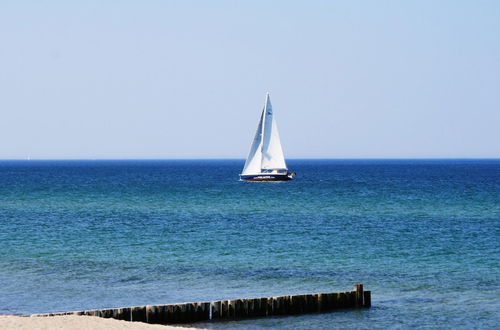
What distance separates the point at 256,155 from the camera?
→ 5285 inches

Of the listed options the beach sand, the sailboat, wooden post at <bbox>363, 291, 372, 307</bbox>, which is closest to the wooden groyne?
wooden post at <bbox>363, 291, 372, 307</bbox>

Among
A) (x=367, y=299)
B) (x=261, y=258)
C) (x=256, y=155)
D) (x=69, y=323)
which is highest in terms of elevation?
(x=256, y=155)

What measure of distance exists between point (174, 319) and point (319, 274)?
13.9 metres

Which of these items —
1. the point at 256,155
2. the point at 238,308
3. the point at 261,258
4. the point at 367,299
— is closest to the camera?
the point at 238,308

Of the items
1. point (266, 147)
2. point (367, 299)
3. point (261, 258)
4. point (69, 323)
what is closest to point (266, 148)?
point (266, 147)

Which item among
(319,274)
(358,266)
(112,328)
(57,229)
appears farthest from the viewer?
(57,229)

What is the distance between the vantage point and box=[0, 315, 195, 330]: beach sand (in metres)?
25.9

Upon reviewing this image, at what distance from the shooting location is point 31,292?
119 ft

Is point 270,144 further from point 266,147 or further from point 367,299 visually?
Answer: point 367,299

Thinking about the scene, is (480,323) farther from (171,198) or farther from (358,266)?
(171,198)

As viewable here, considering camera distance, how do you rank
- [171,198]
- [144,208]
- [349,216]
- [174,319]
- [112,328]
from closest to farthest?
[112,328] < [174,319] < [349,216] < [144,208] < [171,198]

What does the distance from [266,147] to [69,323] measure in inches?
4172

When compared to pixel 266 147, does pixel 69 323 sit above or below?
below

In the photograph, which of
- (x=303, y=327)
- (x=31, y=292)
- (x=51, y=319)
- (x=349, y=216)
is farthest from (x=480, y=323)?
(x=349, y=216)
